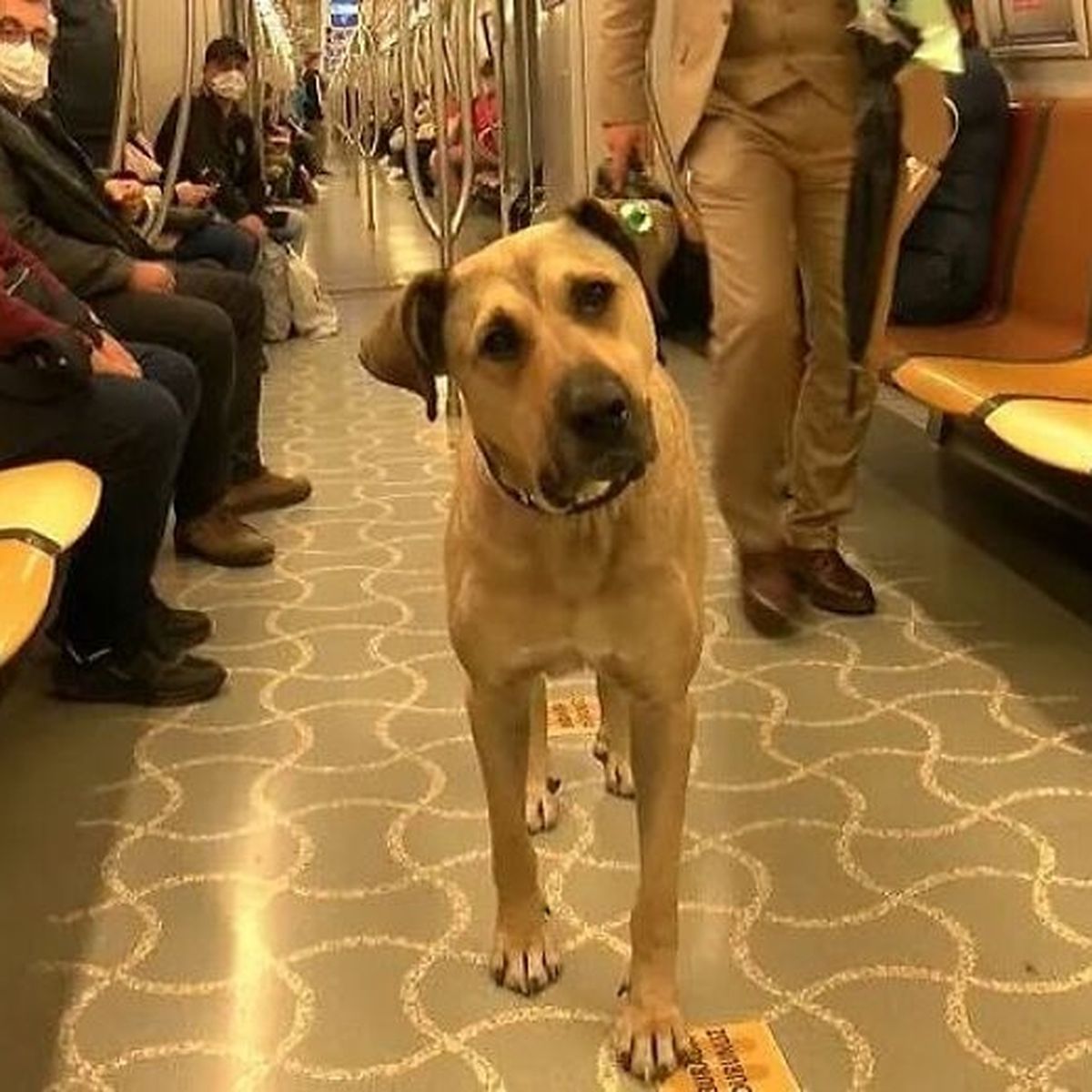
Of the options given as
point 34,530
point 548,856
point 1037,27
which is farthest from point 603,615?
point 1037,27

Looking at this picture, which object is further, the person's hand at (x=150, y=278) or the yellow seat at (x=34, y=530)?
the person's hand at (x=150, y=278)

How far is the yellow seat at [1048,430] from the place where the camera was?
2605 mm

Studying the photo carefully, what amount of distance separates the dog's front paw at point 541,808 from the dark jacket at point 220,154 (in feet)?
14.0

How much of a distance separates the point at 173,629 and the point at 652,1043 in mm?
1620

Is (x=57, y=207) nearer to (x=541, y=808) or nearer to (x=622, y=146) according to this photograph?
(x=622, y=146)

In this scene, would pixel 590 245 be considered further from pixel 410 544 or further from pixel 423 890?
pixel 410 544

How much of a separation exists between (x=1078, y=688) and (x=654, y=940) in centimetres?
124

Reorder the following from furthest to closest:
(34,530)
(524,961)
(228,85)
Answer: (228,85), (34,530), (524,961)

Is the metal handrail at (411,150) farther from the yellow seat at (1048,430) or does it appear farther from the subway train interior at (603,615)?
the yellow seat at (1048,430)

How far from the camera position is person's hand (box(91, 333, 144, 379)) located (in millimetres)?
2775

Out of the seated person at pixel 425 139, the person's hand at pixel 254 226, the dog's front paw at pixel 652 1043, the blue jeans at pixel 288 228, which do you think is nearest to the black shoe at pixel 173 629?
the dog's front paw at pixel 652 1043

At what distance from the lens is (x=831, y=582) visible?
318 centimetres

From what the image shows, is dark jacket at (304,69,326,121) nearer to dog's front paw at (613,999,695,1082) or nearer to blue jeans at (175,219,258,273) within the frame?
blue jeans at (175,219,258,273)

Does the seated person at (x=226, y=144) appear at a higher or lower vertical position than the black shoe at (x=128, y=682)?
higher
